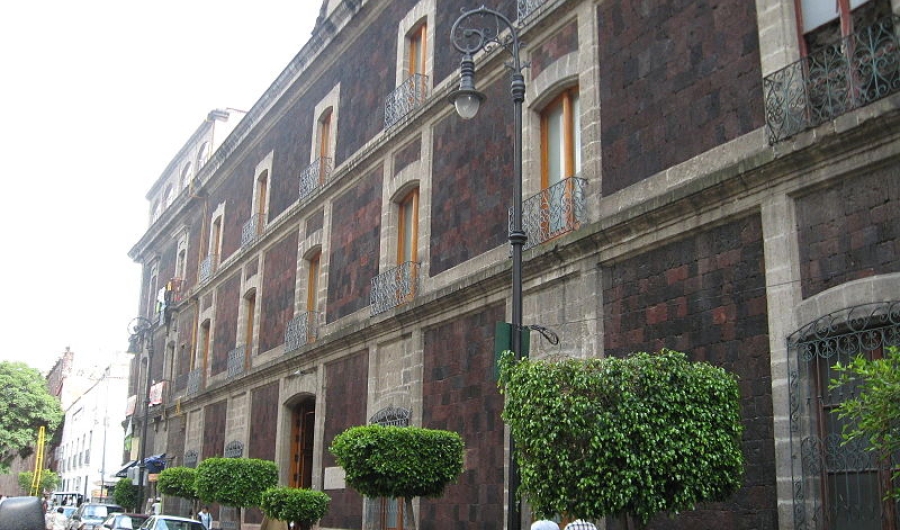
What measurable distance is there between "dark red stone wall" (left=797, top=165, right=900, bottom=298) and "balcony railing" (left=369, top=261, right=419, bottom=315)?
31.9 feet

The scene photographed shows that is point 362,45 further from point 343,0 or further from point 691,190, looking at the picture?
point 691,190

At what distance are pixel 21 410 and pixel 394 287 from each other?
57.5m

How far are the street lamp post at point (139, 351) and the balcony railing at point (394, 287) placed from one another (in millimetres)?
18673

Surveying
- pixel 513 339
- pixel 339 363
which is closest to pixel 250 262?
pixel 339 363

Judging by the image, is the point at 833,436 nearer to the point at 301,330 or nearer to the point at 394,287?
the point at 394,287

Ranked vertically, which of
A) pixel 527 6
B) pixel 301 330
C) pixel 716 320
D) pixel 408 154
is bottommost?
pixel 716 320

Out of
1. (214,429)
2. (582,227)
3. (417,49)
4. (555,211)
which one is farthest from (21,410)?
(582,227)

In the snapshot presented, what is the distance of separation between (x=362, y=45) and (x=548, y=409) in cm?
1607

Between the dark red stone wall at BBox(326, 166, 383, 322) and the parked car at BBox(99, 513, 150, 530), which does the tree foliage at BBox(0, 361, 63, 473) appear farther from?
the dark red stone wall at BBox(326, 166, 383, 322)

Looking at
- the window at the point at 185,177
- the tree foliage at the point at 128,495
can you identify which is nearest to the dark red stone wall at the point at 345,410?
the tree foliage at the point at 128,495

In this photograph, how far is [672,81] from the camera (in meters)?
12.9

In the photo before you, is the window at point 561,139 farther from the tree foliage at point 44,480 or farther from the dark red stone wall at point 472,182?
the tree foliage at point 44,480

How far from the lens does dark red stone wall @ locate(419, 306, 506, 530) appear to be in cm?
1558

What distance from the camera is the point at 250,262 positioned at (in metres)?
29.7
